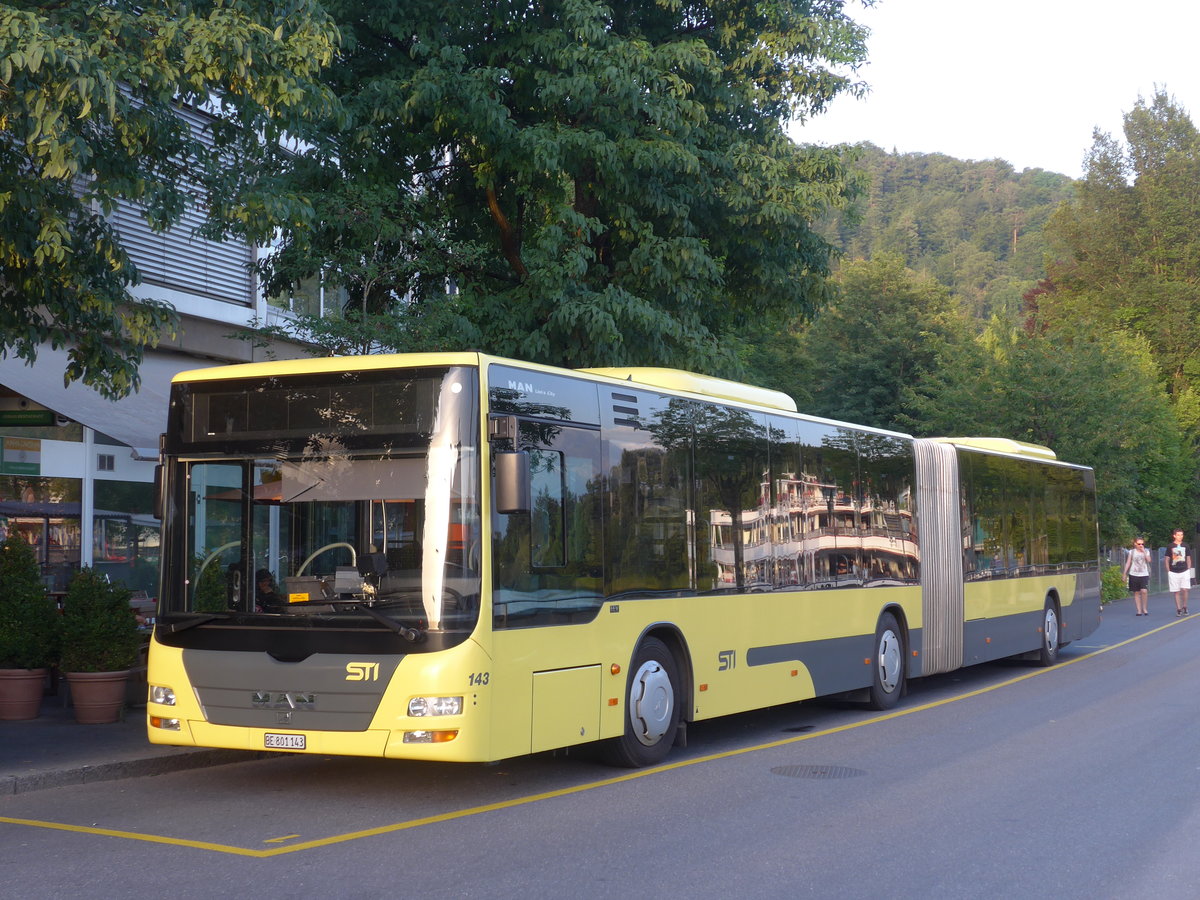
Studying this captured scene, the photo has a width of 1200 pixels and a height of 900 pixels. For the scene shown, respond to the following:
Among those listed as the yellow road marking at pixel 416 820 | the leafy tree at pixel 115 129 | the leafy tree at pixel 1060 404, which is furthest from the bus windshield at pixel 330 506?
the leafy tree at pixel 1060 404

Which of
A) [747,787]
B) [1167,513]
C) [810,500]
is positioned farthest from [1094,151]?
[747,787]

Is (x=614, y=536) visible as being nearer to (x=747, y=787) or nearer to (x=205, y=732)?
(x=747, y=787)

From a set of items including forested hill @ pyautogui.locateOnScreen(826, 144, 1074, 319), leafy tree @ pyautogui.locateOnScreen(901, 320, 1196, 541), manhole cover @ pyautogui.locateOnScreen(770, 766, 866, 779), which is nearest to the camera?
manhole cover @ pyautogui.locateOnScreen(770, 766, 866, 779)

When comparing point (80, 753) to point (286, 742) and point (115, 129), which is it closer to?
point (286, 742)

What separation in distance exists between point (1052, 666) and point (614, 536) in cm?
1215

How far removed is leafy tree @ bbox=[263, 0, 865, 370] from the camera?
53.7ft

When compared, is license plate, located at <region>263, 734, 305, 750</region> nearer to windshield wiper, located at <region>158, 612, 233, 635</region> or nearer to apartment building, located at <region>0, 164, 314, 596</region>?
windshield wiper, located at <region>158, 612, 233, 635</region>

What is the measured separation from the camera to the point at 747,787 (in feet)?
32.0

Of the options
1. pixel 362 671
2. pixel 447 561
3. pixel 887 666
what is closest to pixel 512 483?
pixel 447 561

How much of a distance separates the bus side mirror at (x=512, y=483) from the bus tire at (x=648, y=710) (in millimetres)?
2177

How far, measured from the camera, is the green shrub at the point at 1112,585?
135 ft

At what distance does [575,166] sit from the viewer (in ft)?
56.6

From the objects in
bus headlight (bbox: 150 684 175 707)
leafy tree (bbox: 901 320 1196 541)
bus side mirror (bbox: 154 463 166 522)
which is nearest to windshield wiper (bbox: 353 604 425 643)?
bus headlight (bbox: 150 684 175 707)

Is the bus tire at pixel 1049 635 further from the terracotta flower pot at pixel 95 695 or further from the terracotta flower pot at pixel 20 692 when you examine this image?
the terracotta flower pot at pixel 20 692
